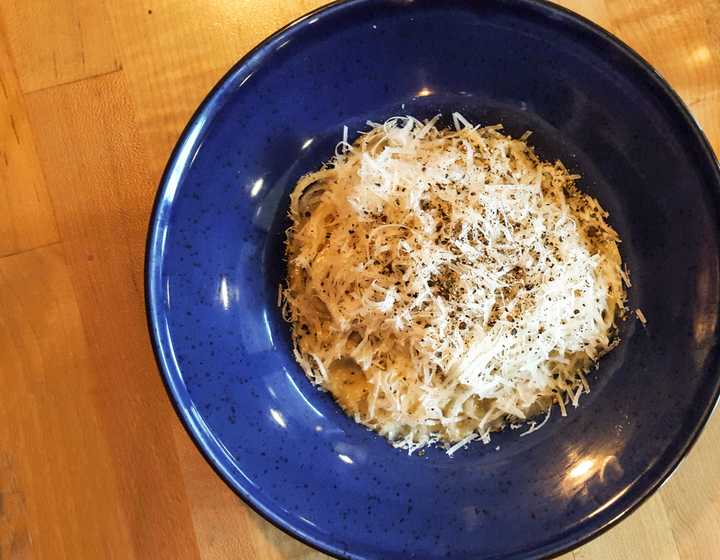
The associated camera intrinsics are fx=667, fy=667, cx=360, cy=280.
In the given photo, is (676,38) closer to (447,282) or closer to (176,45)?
(447,282)

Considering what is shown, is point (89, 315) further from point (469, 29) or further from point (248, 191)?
point (469, 29)

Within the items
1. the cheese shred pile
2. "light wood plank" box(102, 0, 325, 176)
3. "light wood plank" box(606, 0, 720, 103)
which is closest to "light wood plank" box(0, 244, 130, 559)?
"light wood plank" box(102, 0, 325, 176)

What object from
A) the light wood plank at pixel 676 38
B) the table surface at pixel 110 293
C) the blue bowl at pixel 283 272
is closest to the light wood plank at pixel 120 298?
the table surface at pixel 110 293

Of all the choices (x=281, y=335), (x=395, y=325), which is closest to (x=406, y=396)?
(x=395, y=325)

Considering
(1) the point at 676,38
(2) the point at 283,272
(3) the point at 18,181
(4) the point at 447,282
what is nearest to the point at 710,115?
(1) the point at 676,38

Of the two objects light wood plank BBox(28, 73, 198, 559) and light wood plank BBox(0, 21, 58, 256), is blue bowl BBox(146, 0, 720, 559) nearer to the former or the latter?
light wood plank BBox(28, 73, 198, 559)

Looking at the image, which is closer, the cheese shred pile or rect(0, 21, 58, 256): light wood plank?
the cheese shred pile
